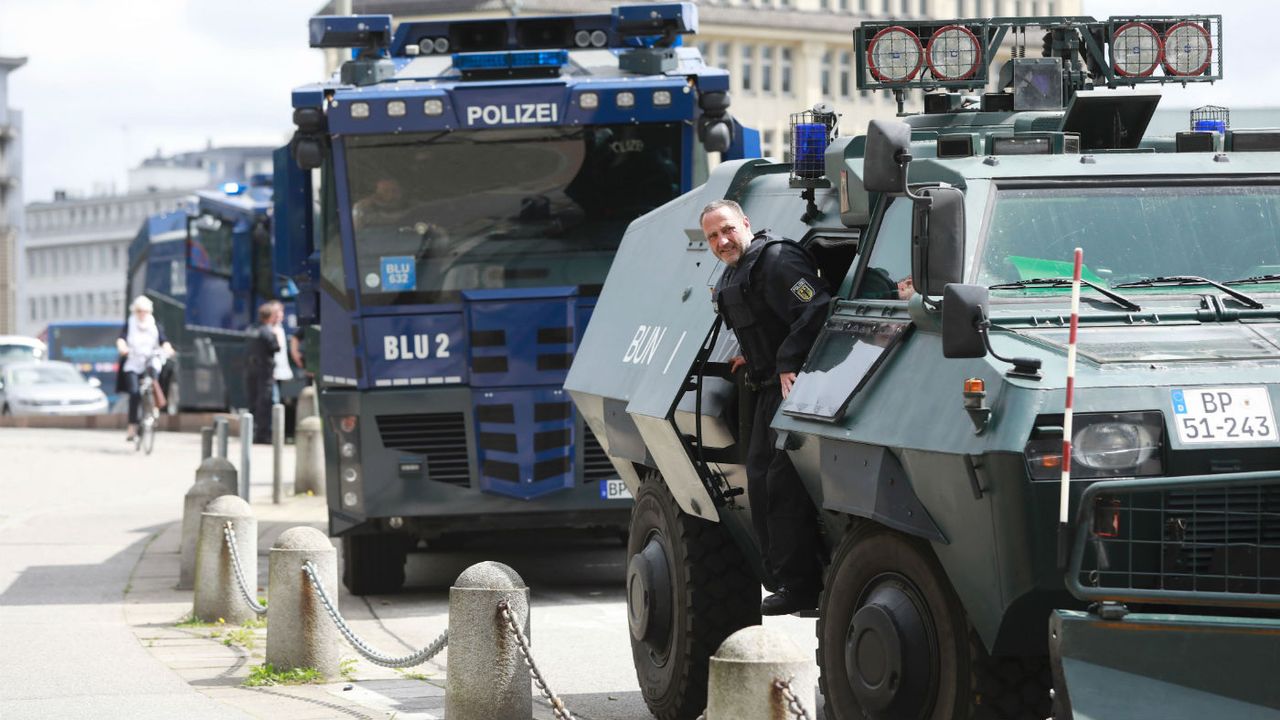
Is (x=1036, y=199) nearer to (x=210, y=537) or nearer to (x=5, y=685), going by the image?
(x=5, y=685)

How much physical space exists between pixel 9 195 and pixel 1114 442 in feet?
475

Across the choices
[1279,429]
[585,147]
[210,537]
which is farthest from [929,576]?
[585,147]

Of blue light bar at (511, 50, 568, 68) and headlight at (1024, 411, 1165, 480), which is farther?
blue light bar at (511, 50, 568, 68)

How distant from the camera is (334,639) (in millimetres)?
10484

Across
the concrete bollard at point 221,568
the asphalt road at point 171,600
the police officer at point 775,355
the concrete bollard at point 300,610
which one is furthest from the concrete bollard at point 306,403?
the police officer at point 775,355

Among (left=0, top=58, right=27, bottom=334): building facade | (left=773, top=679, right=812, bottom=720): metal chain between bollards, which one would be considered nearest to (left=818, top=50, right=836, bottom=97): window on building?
(left=0, top=58, right=27, bottom=334): building facade

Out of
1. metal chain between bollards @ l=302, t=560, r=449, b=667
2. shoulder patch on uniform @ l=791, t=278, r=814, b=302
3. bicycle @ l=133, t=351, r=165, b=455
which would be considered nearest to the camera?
shoulder patch on uniform @ l=791, t=278, r=814, b=302

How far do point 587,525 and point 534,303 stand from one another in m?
1.43

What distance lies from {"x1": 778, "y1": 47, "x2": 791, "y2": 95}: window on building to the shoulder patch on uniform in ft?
336

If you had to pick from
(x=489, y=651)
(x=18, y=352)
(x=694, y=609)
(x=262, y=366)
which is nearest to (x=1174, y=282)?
(x=694, y=609)

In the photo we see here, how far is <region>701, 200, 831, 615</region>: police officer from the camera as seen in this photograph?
7.87m

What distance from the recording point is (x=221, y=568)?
12.5 metres

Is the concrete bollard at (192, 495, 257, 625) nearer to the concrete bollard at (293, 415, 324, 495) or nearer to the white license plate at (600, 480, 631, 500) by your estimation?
the white license plate at (600, 480, 631, 500)

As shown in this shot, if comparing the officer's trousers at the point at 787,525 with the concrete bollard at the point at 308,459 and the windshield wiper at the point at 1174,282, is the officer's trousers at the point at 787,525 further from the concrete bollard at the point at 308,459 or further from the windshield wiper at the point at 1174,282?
the concrete bollard at the point at 308,459
